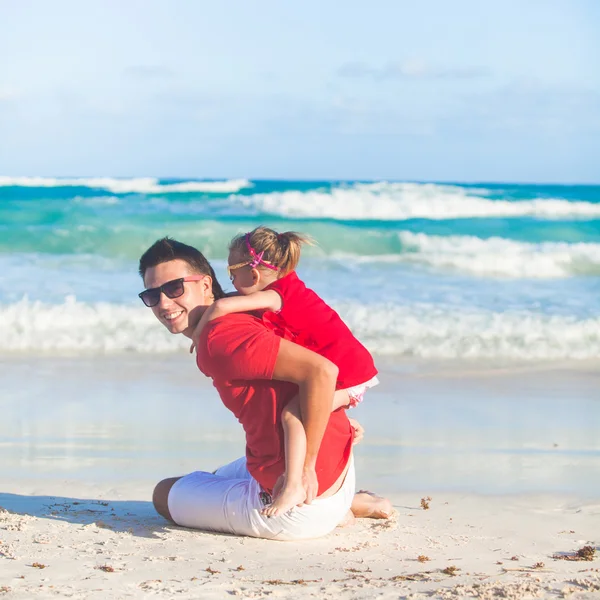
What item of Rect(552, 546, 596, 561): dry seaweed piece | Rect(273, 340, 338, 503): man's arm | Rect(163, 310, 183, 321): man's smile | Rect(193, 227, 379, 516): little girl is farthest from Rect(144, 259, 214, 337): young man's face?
Rect(552, 546, 596, 561): dry seaweed piece

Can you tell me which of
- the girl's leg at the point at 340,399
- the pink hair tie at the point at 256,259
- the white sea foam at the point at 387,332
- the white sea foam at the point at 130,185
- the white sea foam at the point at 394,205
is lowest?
the girl's leg at the point at 340,399

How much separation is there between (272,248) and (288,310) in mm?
238

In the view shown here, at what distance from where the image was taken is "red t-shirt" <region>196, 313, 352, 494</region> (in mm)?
3113

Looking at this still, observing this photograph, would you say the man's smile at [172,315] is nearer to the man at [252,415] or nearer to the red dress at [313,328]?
the man at [252,415]

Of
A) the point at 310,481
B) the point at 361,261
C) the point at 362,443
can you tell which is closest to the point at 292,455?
the point at 310,481

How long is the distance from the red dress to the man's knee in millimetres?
858

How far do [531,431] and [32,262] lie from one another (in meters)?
11.4

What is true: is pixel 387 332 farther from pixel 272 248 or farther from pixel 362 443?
pixel 272 248

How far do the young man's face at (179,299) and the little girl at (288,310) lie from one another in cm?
14

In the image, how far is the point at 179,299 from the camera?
135 inches

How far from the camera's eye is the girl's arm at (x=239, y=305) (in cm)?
319

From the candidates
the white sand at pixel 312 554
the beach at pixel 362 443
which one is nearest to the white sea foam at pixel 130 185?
the beach at pixel 362 443

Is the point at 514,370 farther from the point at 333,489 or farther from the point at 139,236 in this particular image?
the point at 139,236

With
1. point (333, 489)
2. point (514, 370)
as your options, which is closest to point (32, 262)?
point (514, 370)
